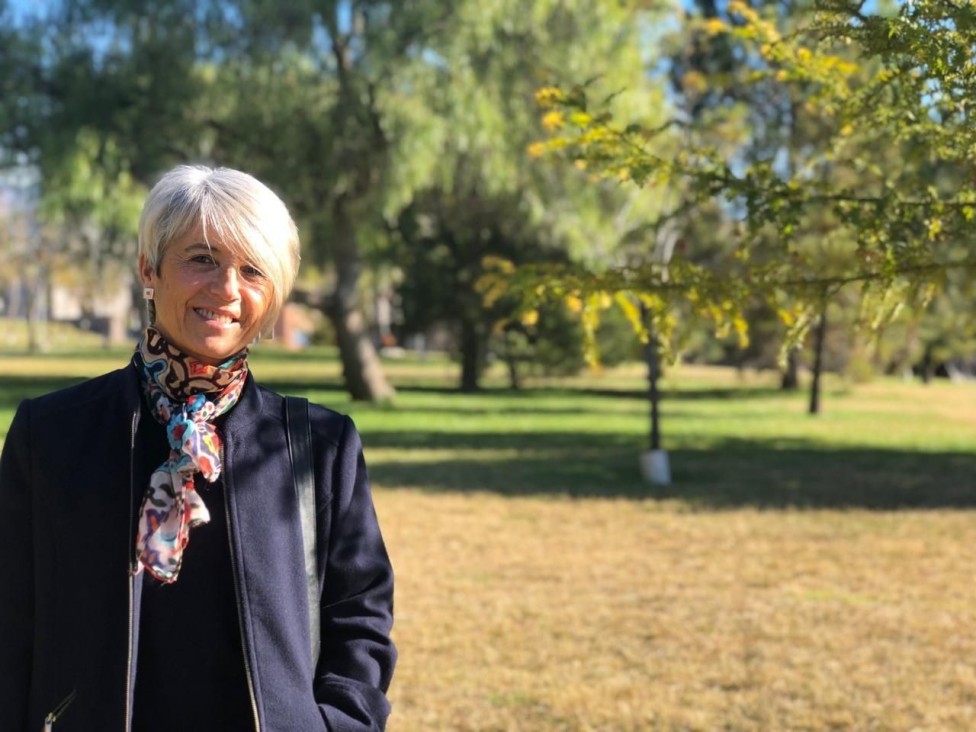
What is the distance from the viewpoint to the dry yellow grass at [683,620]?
5973 millimetres

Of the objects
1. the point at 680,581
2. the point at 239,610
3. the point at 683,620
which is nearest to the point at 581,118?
the point at 239,610

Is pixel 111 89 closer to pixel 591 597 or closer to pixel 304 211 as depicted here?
pixel 304 211

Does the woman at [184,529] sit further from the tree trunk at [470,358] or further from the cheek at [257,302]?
the tree trunk at [470,358]

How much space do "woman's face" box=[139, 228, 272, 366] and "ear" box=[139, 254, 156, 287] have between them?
22 mm

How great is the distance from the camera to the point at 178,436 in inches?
82.6

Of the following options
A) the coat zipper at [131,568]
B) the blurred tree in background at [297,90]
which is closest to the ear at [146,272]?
the coat zipper at [131,568]

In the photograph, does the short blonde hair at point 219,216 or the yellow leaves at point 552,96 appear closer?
the short blonde hair at point 219,216

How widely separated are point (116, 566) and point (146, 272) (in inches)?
20.8

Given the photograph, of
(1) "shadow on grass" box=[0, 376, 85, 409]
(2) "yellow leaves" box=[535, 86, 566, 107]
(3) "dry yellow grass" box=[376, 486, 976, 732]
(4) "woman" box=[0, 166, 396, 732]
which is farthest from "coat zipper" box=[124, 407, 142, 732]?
(1) "shadow on grass" box=[0, 376, 85, 409]

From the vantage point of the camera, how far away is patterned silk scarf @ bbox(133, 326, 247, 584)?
2.04m

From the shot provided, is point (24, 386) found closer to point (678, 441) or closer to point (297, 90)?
point (297, 90)

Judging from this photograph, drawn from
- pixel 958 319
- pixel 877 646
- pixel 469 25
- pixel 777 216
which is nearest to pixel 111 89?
pixel 469 25

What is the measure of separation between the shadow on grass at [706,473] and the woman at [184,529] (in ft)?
35.1

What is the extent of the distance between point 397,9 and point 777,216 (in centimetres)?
1876
